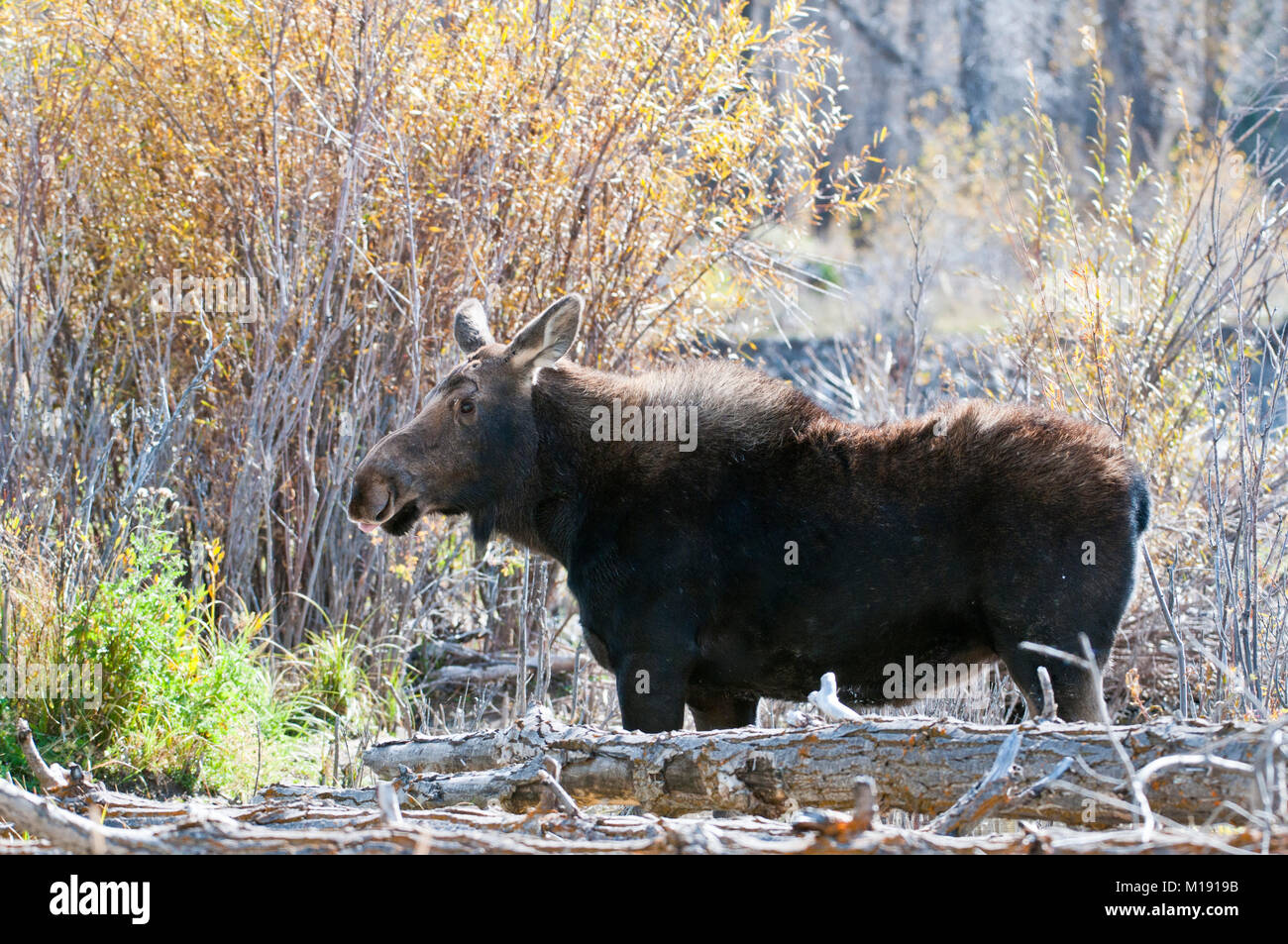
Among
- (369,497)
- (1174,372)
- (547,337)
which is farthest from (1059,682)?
(1174,372)

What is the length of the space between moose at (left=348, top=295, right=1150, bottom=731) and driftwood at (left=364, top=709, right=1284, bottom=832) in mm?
856

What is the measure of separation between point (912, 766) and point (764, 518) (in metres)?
1.77

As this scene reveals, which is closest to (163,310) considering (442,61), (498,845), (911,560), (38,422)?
(38,422)

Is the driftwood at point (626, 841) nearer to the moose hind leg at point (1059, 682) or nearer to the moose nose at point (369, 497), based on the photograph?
the moose hind leg at point (1059, 682)

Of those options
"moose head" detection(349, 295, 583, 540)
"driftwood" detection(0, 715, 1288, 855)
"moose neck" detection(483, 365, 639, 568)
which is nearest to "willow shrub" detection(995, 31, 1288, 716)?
"moose neck" detection(483, 365, 639, 568)

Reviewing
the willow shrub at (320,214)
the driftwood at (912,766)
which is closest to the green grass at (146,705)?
the willow shrub at (320,214)

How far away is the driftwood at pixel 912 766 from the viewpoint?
3.81m

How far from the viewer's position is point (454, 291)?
29.9 ft

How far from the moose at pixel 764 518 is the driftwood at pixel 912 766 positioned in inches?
33.7

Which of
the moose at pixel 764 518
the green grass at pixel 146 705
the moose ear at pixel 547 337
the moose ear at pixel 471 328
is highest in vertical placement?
the moose ear at pixel 471 328

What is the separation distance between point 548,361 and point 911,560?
196 cm

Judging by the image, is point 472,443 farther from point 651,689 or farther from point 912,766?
point 912,766

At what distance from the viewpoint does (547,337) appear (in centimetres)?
626

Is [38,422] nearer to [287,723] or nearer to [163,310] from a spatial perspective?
[163,310]
